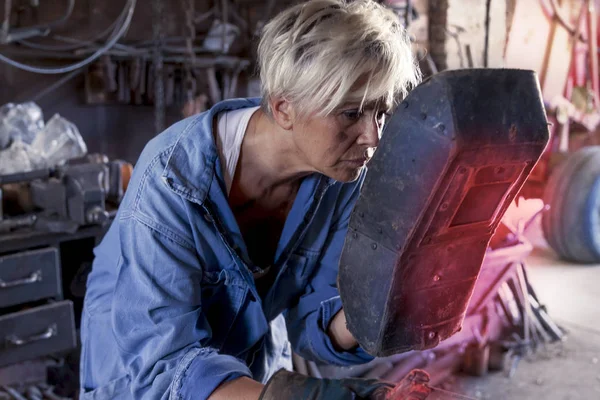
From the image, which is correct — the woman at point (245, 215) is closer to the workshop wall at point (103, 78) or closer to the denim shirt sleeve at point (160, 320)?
the denim shirt sleeve at point (160, 320)

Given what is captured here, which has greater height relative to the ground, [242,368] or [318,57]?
[318,57]

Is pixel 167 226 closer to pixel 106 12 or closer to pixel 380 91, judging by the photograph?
pixel 380 91

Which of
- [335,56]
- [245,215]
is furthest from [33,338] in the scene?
[335,56]

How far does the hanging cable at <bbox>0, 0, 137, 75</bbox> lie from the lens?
2.90m

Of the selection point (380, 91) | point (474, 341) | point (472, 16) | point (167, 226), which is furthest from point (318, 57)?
point (472, 16)

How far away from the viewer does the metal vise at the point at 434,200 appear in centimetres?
90

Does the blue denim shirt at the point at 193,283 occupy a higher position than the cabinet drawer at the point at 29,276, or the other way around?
the blue denim shirt at the point at 193,283

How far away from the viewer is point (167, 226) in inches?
44.9

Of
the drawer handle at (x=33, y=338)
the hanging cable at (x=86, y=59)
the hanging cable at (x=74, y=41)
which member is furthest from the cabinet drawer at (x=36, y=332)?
the hanging cable at (x=74, y=41)

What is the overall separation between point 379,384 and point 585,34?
582 cm

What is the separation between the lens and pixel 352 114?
115cm

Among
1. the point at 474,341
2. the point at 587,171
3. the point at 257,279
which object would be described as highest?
the point at 257,279

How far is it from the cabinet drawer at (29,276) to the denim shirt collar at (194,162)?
1207 millimetres

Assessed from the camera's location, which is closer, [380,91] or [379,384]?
[379,384]
